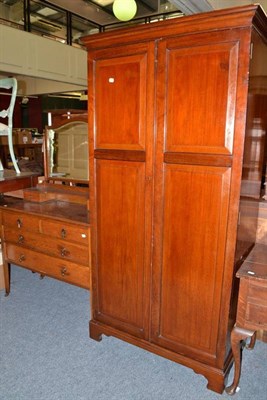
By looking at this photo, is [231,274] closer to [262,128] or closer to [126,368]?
[262,128]

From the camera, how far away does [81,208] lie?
94.5 inches

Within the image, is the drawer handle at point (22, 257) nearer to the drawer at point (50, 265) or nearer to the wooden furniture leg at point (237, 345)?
the drawer at point (50, 265)

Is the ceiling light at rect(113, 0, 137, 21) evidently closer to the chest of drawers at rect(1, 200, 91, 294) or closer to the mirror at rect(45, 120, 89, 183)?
the mirror at rect(45, 120, 89, 183)

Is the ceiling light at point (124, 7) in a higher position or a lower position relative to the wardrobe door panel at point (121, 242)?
higher

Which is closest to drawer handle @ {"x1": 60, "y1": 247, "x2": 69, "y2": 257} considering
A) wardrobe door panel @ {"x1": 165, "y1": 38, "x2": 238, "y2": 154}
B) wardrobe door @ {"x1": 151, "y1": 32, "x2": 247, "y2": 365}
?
wardrobe door @ {"x1": 151, "y1": 32, "x2": 247, "y2": 365}

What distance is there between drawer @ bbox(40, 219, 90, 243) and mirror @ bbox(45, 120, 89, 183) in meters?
0.48

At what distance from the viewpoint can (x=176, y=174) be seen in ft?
5.07

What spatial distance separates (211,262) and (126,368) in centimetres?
86

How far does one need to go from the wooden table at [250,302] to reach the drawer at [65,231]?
990 millimetres

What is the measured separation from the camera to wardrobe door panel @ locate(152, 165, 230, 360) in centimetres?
147

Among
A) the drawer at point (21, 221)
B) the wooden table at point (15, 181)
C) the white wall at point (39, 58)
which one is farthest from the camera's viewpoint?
the white wall at point (39, 58)

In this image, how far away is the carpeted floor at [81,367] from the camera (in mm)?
1634

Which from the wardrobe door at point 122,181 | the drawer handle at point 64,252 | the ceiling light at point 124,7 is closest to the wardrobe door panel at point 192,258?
the wardrobe door at point 122,181

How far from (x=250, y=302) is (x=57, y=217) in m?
1.34
